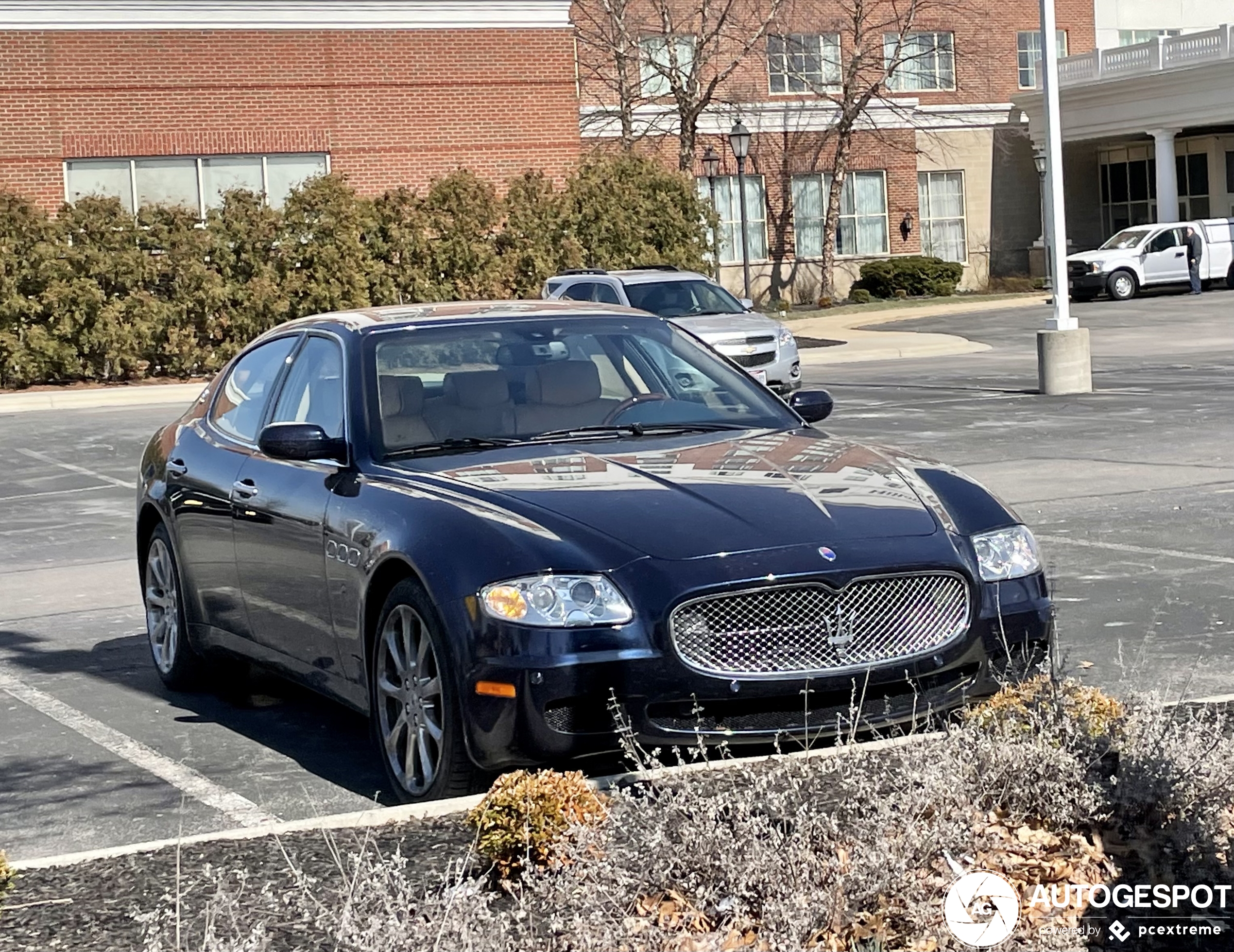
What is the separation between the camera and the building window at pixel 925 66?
2025 inches

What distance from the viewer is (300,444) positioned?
21.3 ft

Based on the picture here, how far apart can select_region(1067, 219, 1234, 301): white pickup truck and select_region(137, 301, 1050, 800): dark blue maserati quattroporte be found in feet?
116

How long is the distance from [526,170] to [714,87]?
44.1ft

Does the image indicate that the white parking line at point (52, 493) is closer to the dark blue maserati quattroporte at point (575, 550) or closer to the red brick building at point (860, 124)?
the dark blue maserati quattroporte at point (575, 550)

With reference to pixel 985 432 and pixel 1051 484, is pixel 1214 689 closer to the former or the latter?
pixel 1051 484

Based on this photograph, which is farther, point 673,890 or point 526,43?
point 526,43

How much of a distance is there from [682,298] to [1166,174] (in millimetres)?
26781

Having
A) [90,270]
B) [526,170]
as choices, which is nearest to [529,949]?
[90,270]

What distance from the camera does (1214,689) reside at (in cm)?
682

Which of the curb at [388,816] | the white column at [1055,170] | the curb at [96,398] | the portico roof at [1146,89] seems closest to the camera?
the curb at [388,816]

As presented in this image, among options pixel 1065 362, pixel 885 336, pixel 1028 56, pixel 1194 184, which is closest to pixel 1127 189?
pixel 1194 184

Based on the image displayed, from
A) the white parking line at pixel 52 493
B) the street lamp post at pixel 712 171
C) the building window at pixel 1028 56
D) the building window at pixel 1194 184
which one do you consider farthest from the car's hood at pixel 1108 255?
the white parking line at pixel 52 493

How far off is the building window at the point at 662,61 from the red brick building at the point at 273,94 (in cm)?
993

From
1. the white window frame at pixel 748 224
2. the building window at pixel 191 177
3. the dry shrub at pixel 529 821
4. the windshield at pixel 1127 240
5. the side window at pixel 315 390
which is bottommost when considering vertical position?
the dry shrub at pixel 529 821
